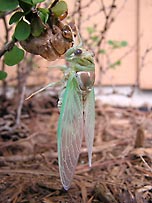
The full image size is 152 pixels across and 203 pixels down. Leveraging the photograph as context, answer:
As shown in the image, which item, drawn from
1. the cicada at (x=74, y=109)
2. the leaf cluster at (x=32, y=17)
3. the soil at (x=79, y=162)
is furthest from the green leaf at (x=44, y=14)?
the soil at (x=79, y=162)

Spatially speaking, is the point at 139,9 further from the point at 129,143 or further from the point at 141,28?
the point at 129,143

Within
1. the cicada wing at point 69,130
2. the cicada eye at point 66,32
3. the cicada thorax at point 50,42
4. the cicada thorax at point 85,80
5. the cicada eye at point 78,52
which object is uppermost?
the cicada eye at point 66,32

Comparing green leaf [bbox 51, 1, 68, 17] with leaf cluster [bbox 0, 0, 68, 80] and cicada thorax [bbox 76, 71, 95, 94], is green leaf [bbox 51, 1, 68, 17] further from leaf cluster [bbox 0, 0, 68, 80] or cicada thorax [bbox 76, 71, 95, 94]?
cicada thorax [bbox 76, 71, 95, 94]

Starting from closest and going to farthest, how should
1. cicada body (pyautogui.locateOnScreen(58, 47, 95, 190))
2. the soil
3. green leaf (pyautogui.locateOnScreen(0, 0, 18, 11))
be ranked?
1. green leaf (pyautogui.locateOnScreen(0, 0, 18, 11))
2. cicada body (pyautogui.locateOnScreen(58, 47, 95, 190))
3. the soil

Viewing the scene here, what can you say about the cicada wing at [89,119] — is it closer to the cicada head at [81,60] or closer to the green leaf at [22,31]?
the cicada head at [81,60]

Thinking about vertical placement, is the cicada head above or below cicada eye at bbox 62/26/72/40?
below

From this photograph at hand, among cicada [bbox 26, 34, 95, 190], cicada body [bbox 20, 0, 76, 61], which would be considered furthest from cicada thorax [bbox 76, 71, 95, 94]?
cicada body [bbox 20, 0, 76, 61]

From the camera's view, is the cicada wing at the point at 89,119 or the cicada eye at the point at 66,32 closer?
the cicada eye at the point at 66,32

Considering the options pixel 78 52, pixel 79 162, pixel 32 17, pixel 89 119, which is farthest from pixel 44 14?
pixel 79 162
